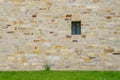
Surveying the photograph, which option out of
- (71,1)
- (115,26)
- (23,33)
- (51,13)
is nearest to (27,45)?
(23,33)

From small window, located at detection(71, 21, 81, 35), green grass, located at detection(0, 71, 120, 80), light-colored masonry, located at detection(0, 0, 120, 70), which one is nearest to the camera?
green grass, located at detection(0, 71, 120, 80)

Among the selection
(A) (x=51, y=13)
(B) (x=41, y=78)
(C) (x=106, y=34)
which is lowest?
(B) (x=41, y=78)

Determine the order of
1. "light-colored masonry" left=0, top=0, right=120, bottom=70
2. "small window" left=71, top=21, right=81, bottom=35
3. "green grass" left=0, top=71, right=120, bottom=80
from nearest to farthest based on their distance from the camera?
"green grass" left=0, top=71, right=120, bottom=80, "light-colored masonry" left=0, top=0, right=120, bottom=70, "small window" left=71, top=21, right=81, bottom=35

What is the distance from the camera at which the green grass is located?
38.5ft

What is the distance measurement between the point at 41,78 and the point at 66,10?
3.26 metres

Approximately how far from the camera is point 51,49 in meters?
13.5

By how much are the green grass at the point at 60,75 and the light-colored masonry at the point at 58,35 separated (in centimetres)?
66

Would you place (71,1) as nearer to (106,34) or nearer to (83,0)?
(83,0)

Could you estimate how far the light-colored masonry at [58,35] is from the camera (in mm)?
13461

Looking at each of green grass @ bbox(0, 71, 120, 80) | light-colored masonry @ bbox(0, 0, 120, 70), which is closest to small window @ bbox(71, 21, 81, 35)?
light-colored masonry @ bbox(0, 0, 120, 70)

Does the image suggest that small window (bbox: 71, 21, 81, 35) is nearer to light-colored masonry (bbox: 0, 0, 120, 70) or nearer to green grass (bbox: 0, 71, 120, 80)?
light-colored masonry (bbox: 0, 0, 120, 70)

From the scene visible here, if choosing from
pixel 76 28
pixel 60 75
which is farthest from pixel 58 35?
pixel 60 75

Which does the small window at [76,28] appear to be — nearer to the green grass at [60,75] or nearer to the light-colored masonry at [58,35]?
the light-colored masonry at [58,35]

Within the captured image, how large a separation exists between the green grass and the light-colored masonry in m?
0.66
